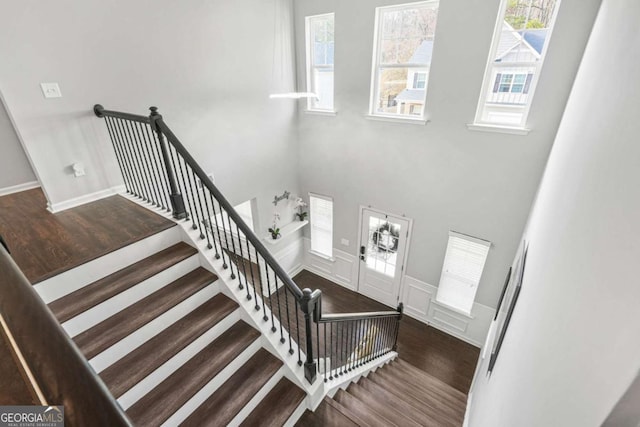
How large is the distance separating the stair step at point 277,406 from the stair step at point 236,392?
0.15 meters

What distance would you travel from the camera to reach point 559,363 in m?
0.86

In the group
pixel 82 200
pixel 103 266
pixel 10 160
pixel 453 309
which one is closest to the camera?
pixel 103 266

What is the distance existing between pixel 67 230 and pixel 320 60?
4.47m

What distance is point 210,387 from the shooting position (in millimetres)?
2055

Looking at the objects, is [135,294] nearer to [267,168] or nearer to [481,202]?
[267,168]

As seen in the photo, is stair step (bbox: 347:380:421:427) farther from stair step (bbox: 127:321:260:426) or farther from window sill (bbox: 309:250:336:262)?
window sill (bbox: 309:250:336:262)

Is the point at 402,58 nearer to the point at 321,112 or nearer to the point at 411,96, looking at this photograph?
the point at 411,96

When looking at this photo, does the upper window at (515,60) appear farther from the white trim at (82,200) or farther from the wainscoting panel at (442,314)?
the white trim at (82,200)

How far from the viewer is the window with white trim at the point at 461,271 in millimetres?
4473

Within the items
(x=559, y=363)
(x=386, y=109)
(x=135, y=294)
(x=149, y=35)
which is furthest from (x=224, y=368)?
(x=386, y=109)

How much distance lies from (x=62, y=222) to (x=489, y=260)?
5310 millimetres

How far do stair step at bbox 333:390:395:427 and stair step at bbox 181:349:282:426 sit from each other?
0.81 meters

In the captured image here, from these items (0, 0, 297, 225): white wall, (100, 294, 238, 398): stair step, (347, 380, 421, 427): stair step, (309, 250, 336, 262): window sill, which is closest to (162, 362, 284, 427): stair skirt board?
(100, 294, 238, 398): stair step

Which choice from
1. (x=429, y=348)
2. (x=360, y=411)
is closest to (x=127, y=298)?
(x=360, y=411)
